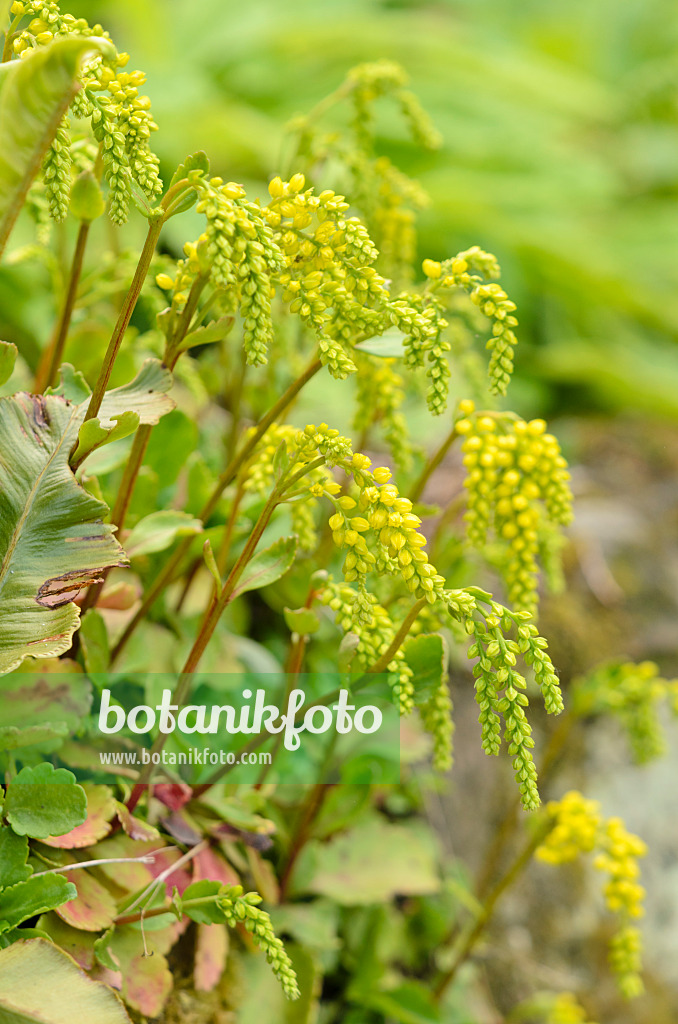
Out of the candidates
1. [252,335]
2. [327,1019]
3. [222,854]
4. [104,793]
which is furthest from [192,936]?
[252,335]

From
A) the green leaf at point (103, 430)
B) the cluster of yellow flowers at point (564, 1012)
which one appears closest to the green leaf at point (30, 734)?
the green leaf at point (103, 430)

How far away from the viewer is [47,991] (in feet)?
1.93

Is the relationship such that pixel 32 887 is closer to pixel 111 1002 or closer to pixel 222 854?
pixel 111 1002

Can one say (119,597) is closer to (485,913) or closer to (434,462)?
(434,462)

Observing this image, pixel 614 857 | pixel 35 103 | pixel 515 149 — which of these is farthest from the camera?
pixel 515 149

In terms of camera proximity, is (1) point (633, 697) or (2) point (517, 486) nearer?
(2) point (517, 486)

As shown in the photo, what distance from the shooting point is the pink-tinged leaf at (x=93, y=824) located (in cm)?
68

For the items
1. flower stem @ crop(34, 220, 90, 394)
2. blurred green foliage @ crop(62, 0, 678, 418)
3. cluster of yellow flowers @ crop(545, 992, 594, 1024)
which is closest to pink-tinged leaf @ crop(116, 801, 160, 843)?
flower stem @ crop(34, 220, 90, 394)

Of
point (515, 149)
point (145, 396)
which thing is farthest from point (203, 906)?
point (515, 149)

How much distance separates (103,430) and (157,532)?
22 centimetres

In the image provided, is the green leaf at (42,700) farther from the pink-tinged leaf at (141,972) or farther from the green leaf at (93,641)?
the pink-tinged leaf at (141,972)

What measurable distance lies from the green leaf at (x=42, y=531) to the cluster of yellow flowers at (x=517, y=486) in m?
0.33

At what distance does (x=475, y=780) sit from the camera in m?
1.38

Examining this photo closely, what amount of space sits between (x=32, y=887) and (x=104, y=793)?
0.12 m
